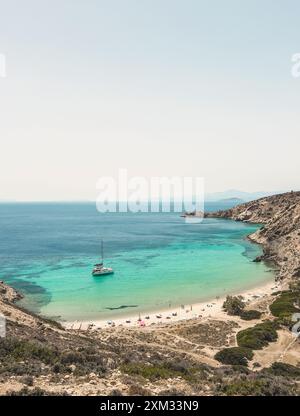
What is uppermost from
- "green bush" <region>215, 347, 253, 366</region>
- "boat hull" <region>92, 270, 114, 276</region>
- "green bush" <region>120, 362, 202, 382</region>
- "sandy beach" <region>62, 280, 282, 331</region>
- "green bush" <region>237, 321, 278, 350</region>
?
"green bush" <region>120, 362, 202, 382</region>

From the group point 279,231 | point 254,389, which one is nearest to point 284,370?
point 254,389

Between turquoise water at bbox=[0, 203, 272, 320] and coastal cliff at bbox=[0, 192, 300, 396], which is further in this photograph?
turquoise water at bbox=[0, 203, 272, 320]

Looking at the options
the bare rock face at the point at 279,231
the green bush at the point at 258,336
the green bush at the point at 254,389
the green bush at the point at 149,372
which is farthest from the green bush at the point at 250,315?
the green bush at the point at 254,389

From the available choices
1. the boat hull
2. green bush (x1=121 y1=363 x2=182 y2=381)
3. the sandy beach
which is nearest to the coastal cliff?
green bush (x1=121 y1=363 x2=182 y2=381)

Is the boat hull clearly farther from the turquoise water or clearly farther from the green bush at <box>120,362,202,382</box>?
the green bush at <box>120,362,202,382</box>

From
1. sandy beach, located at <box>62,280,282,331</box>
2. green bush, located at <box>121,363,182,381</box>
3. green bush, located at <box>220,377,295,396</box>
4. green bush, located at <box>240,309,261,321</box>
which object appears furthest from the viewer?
green bush, located at <box>240,309,261,321</box>

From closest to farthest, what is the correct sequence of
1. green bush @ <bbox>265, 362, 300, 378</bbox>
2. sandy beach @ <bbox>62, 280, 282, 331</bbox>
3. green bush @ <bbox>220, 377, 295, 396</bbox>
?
green bush @ <bbox>220, 377, 295, 396</bbox> < green bush @ <bbox>265, 362, 300, 378</bbox> < sandy beach @ <bbox>62, 280, 282, 331</bbox>
